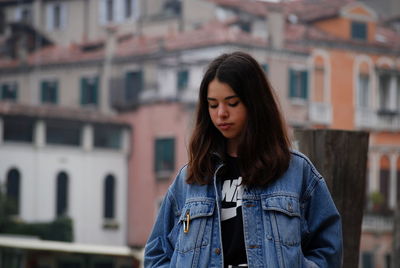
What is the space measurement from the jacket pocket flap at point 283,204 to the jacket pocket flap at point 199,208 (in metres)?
0.12

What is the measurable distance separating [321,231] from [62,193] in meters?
20.9

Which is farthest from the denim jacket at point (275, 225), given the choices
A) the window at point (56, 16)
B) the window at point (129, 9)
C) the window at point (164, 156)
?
the window at point (56, 16)

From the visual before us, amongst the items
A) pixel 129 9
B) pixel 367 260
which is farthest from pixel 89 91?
pixel 367 260

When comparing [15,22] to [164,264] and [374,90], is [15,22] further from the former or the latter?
[164,264]

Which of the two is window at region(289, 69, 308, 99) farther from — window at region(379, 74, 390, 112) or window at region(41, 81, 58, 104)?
window at region(41, 81, 58, 104)

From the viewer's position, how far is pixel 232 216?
2.36m

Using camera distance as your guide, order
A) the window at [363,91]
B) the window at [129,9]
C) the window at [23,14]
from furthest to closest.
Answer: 1. the window at [23,14]
2. the window at [129,9]
3. the window at [363,91]

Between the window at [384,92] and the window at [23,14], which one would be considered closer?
the window at [384,92]

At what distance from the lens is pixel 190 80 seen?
2134 centimetres

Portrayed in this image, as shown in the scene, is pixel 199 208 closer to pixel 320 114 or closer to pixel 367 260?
pixel 320 114

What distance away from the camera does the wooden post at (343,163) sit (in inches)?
122

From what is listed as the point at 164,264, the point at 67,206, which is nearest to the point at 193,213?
the point at 164,264

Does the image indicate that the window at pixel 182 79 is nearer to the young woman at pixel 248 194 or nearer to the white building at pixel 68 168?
the white building at pixel 68 168

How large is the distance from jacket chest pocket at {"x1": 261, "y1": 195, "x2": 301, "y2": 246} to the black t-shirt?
0.21 feet
